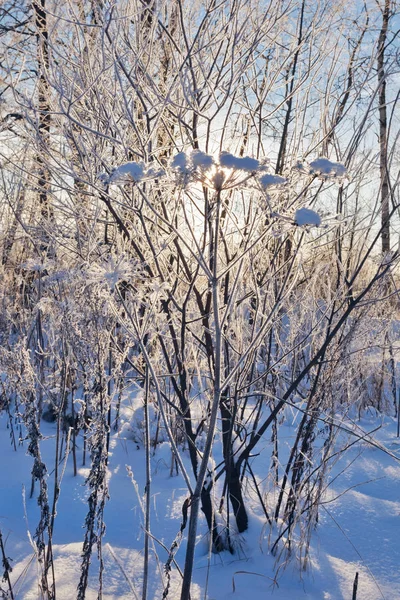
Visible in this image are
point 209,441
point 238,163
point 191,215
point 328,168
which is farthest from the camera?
point 191,215

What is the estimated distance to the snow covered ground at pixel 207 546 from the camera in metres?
2.05

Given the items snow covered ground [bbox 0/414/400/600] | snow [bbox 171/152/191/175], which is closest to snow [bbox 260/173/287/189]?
snow [bbox 171/152/191/175]

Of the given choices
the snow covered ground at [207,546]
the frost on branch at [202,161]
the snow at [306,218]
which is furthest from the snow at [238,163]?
the snow covered ground at [207,546]

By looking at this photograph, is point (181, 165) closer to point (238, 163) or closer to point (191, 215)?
point (238, 163)

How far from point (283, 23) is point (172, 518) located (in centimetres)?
247

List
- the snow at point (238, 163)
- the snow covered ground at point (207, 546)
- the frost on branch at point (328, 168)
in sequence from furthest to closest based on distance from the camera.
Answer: the snow covered ground at point (207, 546) → the frost on branch at point (328, 168) → the snow at point (238, 163)

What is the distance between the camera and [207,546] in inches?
93.9

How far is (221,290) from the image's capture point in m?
2.54

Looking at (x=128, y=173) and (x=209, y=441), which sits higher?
(x=128, y=173)

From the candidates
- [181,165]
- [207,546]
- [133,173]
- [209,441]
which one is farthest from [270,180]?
[207,546]

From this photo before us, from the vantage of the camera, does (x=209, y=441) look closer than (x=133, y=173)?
No

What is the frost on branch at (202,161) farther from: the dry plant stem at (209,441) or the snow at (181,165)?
the dry plant stem at (209,441)

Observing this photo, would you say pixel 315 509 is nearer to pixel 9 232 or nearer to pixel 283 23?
pixel 283 23

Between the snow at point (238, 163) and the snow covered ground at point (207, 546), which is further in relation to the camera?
the snow covered ground at point (207, 546)
